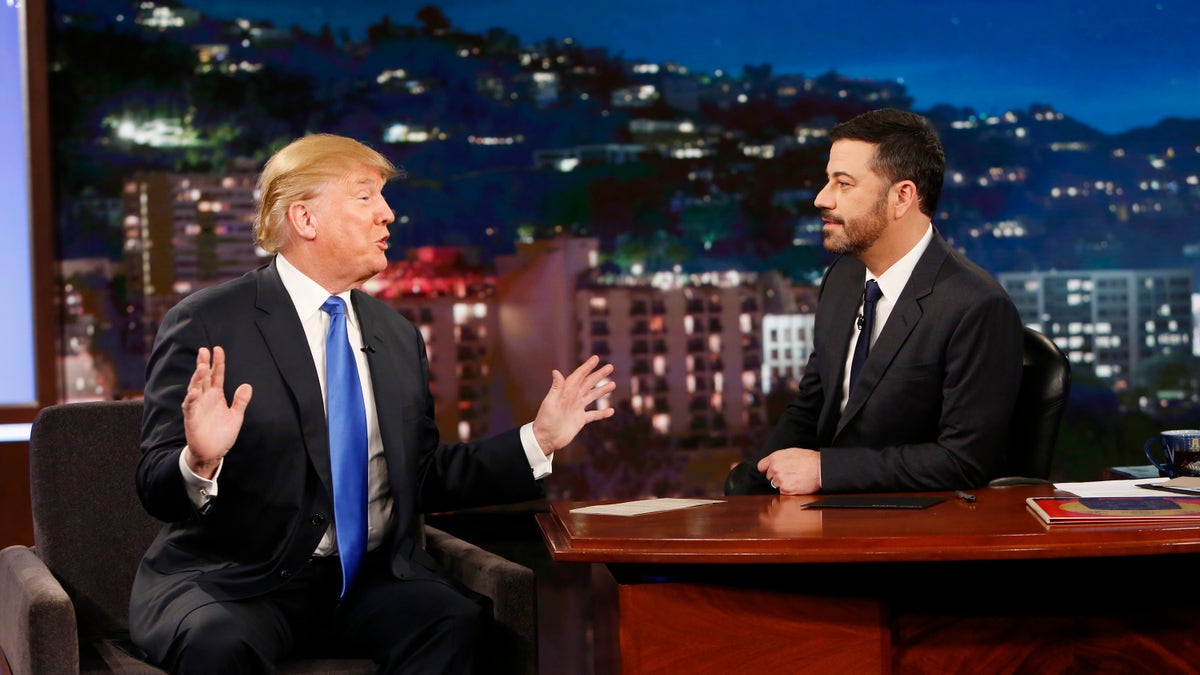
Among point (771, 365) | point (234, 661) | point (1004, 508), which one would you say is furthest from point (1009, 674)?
point (771, 365)

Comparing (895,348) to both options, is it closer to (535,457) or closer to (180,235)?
(535,457)

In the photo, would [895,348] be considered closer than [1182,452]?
No

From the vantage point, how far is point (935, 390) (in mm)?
2506

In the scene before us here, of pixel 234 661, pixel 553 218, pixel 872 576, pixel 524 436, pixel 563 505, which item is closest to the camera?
pixel 872 576

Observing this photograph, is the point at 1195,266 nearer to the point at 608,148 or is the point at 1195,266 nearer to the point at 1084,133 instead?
the point at 1084,133

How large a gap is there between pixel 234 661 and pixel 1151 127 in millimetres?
4992

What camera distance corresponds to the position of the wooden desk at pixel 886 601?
6.03ft

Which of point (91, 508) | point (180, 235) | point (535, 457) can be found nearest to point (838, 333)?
point (535, 457)

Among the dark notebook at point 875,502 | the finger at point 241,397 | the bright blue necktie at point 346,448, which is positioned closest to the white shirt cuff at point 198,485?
the finger at point 241,397

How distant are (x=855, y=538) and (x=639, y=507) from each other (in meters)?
0.49

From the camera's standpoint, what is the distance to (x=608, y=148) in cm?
533

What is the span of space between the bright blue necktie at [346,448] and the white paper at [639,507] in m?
0.43

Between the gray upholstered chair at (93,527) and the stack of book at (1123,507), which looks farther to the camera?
the gray upholstered chair at (93,527)

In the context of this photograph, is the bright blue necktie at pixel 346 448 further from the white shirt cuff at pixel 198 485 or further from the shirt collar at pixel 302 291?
the white shirt cuff at pixel 198 485
